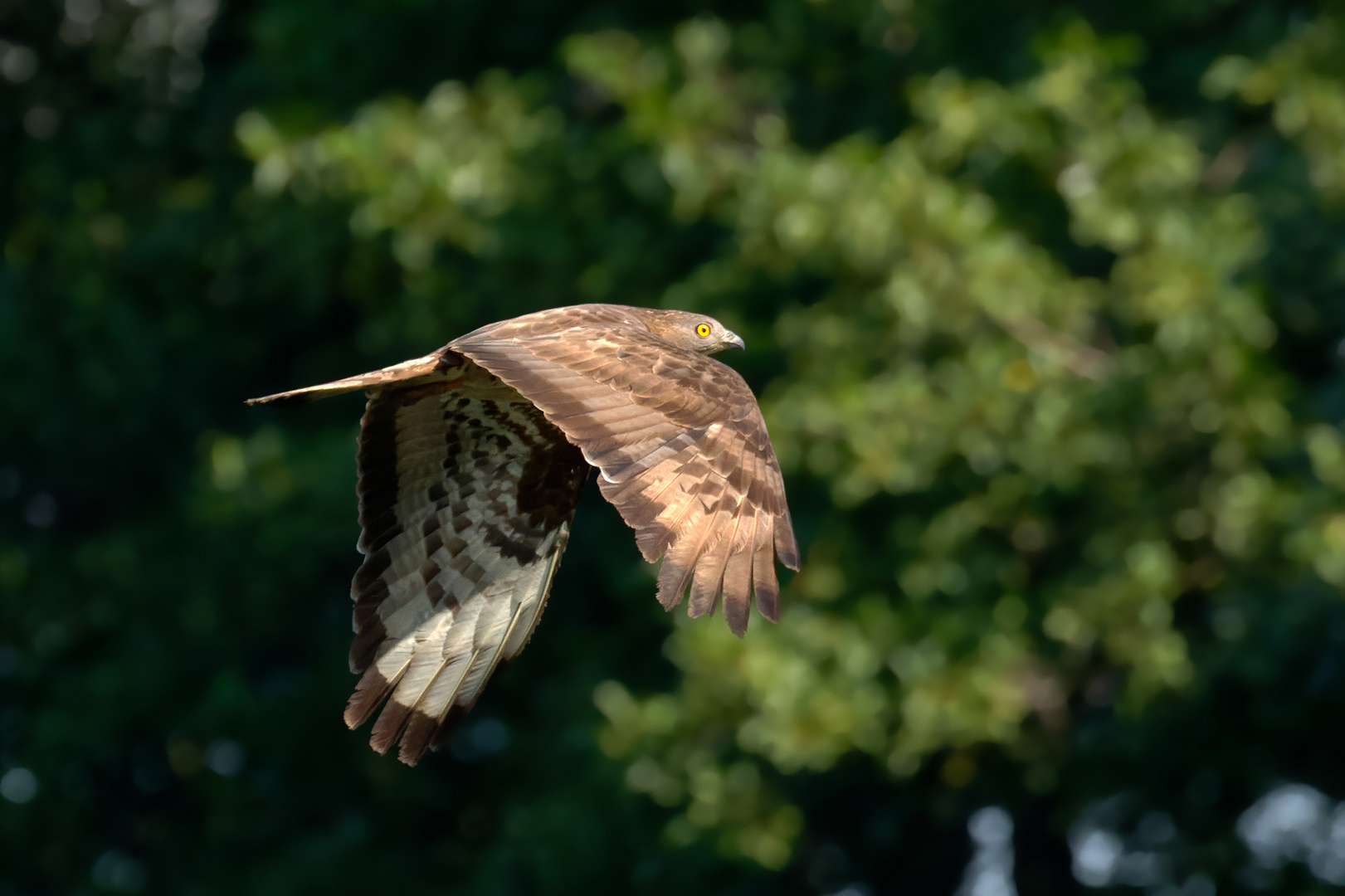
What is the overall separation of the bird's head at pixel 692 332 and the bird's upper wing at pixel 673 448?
114 cm

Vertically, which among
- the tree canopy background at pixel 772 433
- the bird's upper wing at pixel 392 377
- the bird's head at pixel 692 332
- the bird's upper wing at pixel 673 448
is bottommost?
the tree canopy background at pixel 772 433

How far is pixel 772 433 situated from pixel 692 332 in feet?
11.9

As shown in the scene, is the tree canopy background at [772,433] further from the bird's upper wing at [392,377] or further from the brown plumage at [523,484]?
the bird's upper wing at [392,377]

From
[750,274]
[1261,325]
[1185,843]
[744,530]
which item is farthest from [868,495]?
[744,530]

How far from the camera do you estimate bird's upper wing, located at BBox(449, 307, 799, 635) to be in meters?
4.46

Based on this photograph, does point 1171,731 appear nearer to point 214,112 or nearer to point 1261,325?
point 1261,325

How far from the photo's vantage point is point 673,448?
189 inches

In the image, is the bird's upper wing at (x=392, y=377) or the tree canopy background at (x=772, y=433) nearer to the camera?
the bird's upper wing at (x=392, y=377)

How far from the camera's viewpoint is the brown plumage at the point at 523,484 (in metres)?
4.60

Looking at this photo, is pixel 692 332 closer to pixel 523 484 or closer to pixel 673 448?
pixel 523 484

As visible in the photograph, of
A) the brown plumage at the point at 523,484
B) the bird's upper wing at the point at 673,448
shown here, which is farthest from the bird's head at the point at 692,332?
the bird's upper wing at the point at 673,448

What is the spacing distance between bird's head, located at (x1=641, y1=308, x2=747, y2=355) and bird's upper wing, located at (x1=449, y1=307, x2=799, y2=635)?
1.14m

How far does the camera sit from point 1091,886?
41.8 ft

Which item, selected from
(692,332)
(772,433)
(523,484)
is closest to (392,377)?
(523,484)
